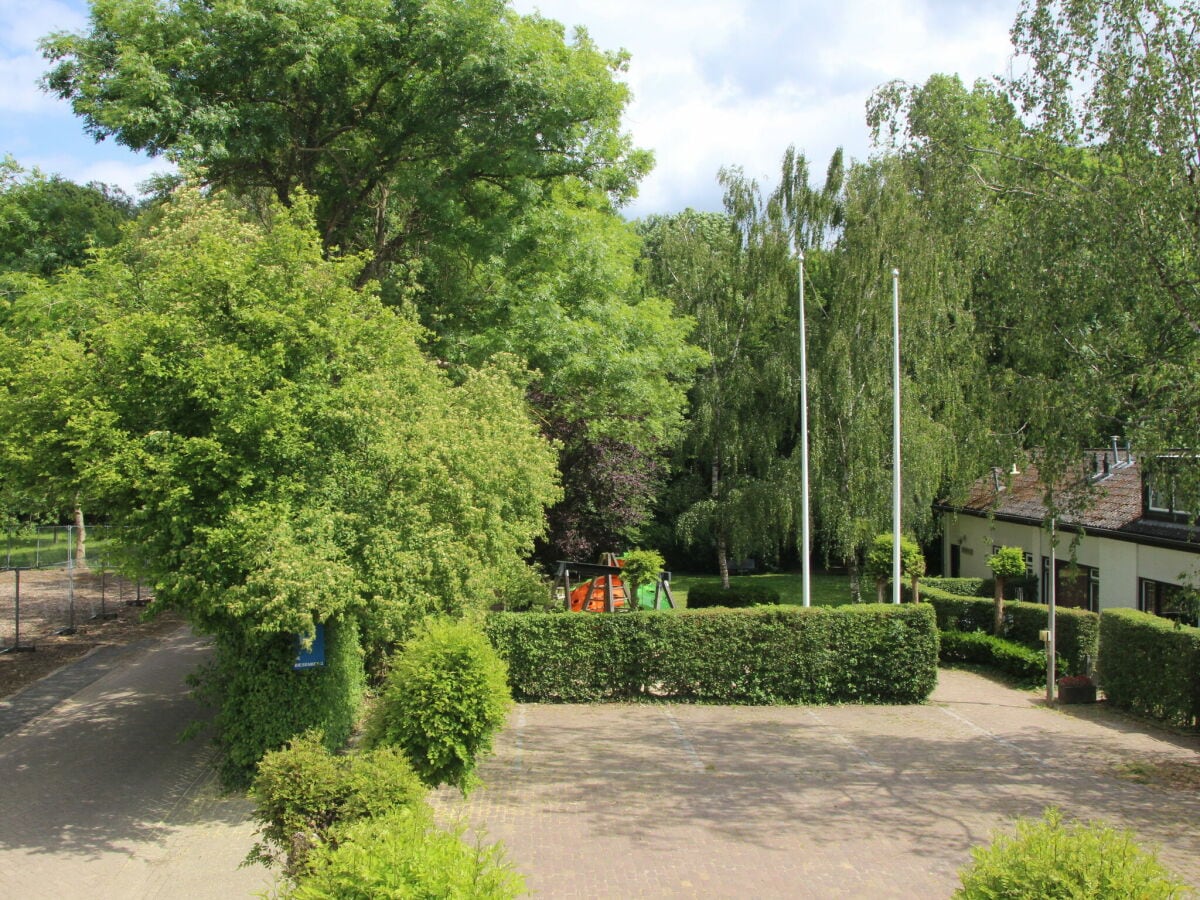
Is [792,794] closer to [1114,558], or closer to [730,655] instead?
[730,655]

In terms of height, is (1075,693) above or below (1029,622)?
below

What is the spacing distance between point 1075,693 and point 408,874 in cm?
1753

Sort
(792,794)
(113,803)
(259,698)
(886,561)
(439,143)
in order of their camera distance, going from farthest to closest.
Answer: (886,561) → (439,143) → (792,794) → (259,698) → (113,803)

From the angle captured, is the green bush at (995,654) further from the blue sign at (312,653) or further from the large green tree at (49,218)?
the large green tree at (49,218)

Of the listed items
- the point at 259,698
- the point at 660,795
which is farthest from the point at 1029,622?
the point at 259,698

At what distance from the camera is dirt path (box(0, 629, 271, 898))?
9086 mm

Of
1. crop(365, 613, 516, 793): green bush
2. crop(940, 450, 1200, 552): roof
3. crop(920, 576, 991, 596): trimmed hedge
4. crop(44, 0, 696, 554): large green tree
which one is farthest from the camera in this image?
crop(920, 576, 991, 596): trimmed hedge

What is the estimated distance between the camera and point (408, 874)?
521cm

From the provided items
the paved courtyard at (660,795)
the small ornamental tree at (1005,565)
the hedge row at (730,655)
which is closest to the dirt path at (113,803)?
the paved courtyard at (660,795)

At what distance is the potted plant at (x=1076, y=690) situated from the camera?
18.9 metres

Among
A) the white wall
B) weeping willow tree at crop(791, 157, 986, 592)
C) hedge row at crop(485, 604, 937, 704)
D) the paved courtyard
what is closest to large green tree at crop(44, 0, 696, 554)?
hedge row at crop(485, 604, 937, 704)

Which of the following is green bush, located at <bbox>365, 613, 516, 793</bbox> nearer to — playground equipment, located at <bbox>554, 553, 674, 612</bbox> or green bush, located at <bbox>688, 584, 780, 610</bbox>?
playground equipment, located at <bbox>554, 553, 674, 612</bbox>

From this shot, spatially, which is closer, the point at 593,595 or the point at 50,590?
the point at 593,595

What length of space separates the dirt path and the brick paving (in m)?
2.69
